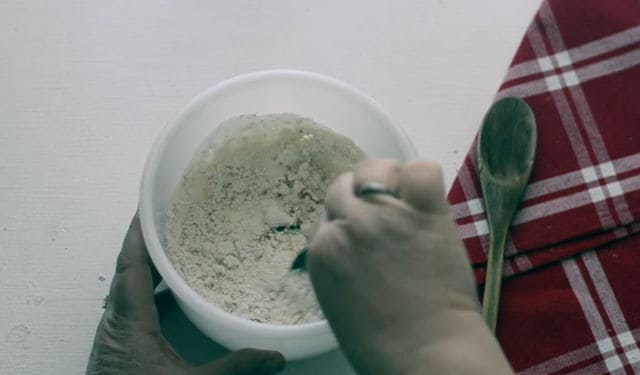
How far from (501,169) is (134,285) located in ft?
0.82

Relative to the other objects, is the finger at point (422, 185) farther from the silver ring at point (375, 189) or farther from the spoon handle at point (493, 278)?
the spoon handle at point (493, 278)

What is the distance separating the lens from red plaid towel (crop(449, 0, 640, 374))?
0.50m

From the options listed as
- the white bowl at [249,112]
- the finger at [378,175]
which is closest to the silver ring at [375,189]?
the finger at [378,175]

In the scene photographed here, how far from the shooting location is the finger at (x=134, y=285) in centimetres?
49

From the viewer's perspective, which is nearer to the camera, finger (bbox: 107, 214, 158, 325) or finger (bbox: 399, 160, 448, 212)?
finger (bbox: 399, 160, 448, 212)

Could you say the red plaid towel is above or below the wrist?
below

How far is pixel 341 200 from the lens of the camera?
365 millimetres

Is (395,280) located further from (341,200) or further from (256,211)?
(256,211)

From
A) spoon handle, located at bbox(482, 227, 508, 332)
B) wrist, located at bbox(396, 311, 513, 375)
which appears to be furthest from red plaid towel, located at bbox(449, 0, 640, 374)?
wrist, located at bbox(396, 311, 513, 375)

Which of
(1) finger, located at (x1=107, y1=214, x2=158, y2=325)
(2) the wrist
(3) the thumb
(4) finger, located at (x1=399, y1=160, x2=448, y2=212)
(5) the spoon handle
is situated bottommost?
(5) the spoon handle

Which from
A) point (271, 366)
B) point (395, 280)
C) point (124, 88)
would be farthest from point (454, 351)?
point (124, 88)

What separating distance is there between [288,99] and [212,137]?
0.18 ft

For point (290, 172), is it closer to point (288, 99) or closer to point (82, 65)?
point (288, 99)

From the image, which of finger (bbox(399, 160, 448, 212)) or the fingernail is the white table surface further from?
finger (bbox(399, 160, 448, 212))
